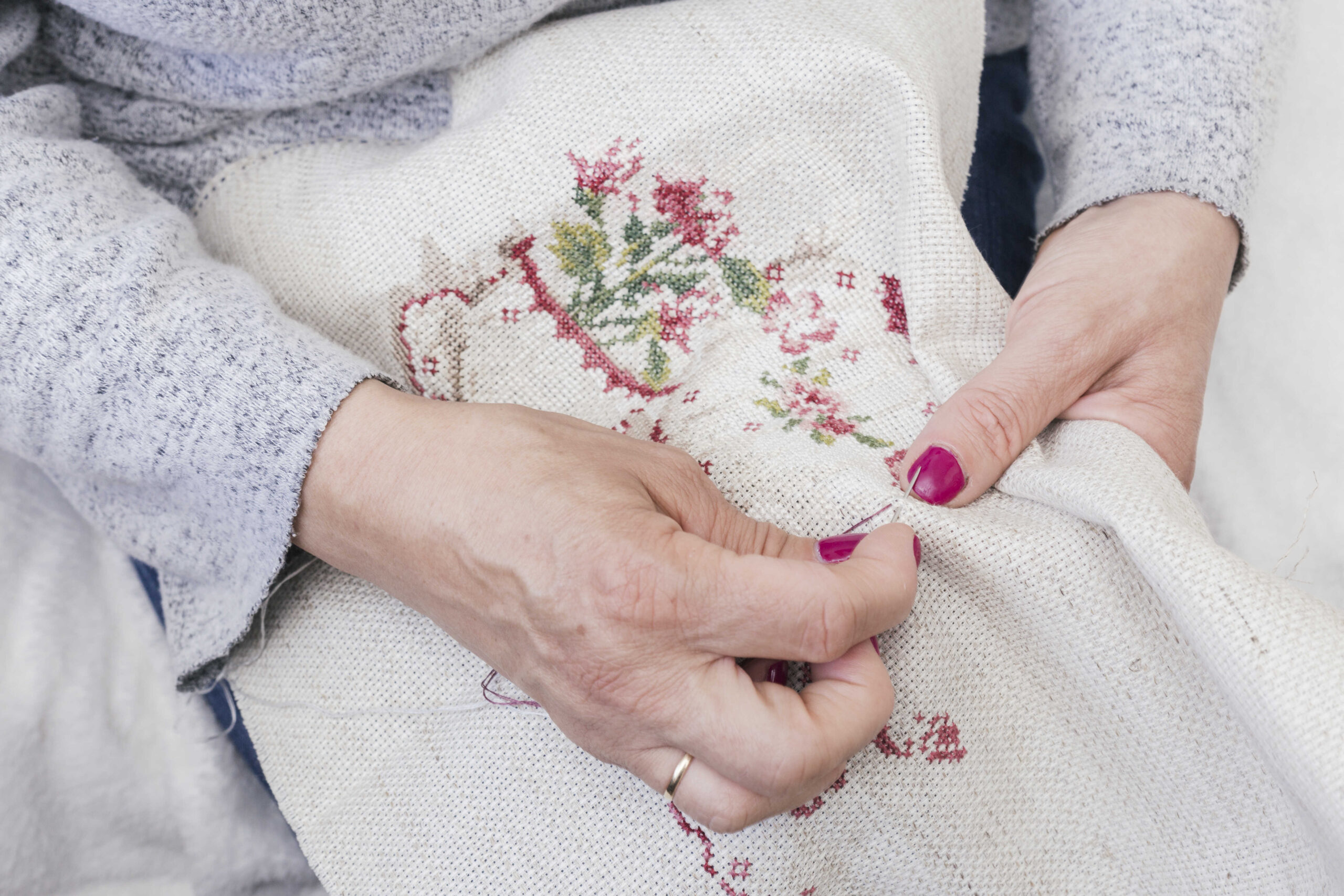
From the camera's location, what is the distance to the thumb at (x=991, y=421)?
1.77 feet

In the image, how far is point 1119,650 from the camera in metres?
0.51

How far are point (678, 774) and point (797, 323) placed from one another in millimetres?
330

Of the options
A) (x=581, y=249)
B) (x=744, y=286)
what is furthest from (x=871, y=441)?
(x=581, y=249)

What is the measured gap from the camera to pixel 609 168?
617 mm

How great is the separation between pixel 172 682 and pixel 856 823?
0.60 metres

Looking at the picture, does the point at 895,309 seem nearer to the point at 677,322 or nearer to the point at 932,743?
the point at 677,322

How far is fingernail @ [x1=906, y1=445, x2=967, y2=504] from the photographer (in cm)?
54

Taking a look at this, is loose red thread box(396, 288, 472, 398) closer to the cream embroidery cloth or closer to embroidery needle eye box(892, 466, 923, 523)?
the cream embroidery cloth

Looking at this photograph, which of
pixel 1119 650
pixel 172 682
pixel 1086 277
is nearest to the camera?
pixel 1119 650

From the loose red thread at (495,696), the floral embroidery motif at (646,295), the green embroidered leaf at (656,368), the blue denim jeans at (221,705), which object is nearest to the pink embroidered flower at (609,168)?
the floral embroidery motif at (646,295)

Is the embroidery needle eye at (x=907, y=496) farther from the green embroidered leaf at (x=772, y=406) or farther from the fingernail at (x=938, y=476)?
the green embroidered leaf at (x=772, y=406)

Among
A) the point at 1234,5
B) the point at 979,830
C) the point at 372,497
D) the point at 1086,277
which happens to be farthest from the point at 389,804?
the point at 1234,5

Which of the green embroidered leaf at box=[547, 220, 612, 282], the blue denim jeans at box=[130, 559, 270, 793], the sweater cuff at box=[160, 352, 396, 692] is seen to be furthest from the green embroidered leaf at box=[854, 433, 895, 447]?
the blue denim jeans at box=[130, 559, 270, 793]

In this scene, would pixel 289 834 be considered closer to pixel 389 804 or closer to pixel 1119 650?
pixel 389 804
